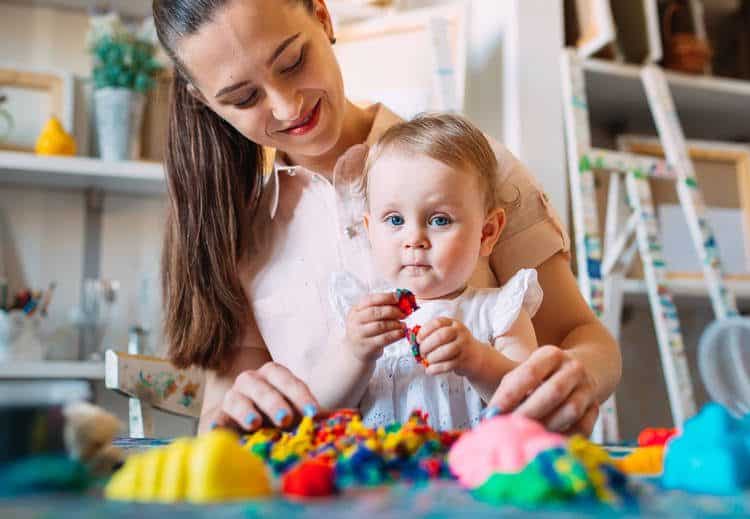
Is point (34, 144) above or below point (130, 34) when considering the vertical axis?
below

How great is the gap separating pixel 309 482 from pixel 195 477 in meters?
0.06

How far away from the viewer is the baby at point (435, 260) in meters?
1.01

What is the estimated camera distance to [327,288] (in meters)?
1.25

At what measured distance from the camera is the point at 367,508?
38 centimetres

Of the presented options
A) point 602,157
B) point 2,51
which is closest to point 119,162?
point 2,51

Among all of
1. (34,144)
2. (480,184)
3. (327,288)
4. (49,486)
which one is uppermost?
(34,144)

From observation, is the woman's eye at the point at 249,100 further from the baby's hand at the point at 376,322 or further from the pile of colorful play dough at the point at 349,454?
the pile of colorful play dough at the point at 349,454

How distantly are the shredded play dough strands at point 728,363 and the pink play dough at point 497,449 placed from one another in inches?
63.2

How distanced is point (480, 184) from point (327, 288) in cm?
32

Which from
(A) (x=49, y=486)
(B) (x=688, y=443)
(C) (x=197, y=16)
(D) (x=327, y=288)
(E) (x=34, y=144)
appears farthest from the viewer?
(E) (x=34, y=144)

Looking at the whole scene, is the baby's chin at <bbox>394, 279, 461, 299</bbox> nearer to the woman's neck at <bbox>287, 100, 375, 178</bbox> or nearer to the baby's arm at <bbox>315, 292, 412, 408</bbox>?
the baby's arm at <bbox>315, 292, 412, 408</bbox>

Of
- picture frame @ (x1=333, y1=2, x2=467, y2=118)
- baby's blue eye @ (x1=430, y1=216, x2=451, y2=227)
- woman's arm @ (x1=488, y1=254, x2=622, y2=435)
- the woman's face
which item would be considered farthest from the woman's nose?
picture frame @ (x1=333, y1=2, x2=467, y2=118)

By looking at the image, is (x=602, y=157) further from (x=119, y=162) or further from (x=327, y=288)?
(x=119, y=162)

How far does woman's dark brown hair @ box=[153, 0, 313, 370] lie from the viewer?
4.09 ft
